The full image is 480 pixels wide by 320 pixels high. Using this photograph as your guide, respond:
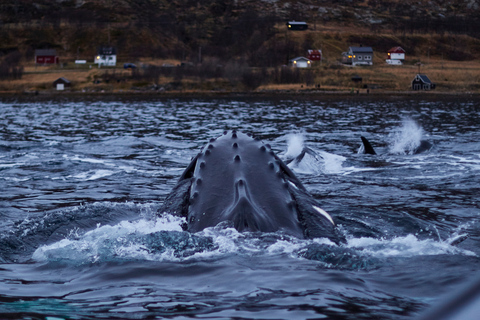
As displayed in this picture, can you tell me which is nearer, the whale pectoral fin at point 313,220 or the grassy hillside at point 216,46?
the whale pectoral fin at point 313,220

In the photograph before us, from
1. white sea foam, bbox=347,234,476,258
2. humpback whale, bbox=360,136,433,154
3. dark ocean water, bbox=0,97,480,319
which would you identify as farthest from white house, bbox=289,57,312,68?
white sea foam, bbox=347,234,476,258

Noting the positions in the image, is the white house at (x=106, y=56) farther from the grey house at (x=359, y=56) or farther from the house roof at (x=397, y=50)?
the house roof at (x=397, y=50)

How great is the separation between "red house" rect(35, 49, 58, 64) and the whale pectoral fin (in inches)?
5965

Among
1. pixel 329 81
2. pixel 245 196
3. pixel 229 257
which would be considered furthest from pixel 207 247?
pixel 329 81

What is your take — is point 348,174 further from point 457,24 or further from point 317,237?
point 457,24

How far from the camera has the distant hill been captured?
156875 millimetres

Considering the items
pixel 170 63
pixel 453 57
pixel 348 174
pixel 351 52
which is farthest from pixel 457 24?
pixel 348 174

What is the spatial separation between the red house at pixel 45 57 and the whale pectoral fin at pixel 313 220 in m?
152

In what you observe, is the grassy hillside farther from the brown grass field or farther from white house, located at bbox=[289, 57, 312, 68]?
white house, located at bbox=[289, 57, 312, 68]

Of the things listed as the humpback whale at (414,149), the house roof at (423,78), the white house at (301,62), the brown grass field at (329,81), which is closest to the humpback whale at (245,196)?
the humpback whale at (414,149)

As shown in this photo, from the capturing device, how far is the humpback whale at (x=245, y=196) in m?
5.54

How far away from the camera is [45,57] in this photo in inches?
5782

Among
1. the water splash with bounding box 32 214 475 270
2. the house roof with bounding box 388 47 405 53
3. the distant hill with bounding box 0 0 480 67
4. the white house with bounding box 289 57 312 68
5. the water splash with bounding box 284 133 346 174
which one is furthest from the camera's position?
the distant hill with bounding box 0 0 480 67

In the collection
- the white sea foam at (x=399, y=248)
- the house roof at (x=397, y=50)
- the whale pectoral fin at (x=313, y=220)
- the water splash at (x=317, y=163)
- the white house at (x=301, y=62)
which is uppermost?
the house roof at (x=397, y=50)
